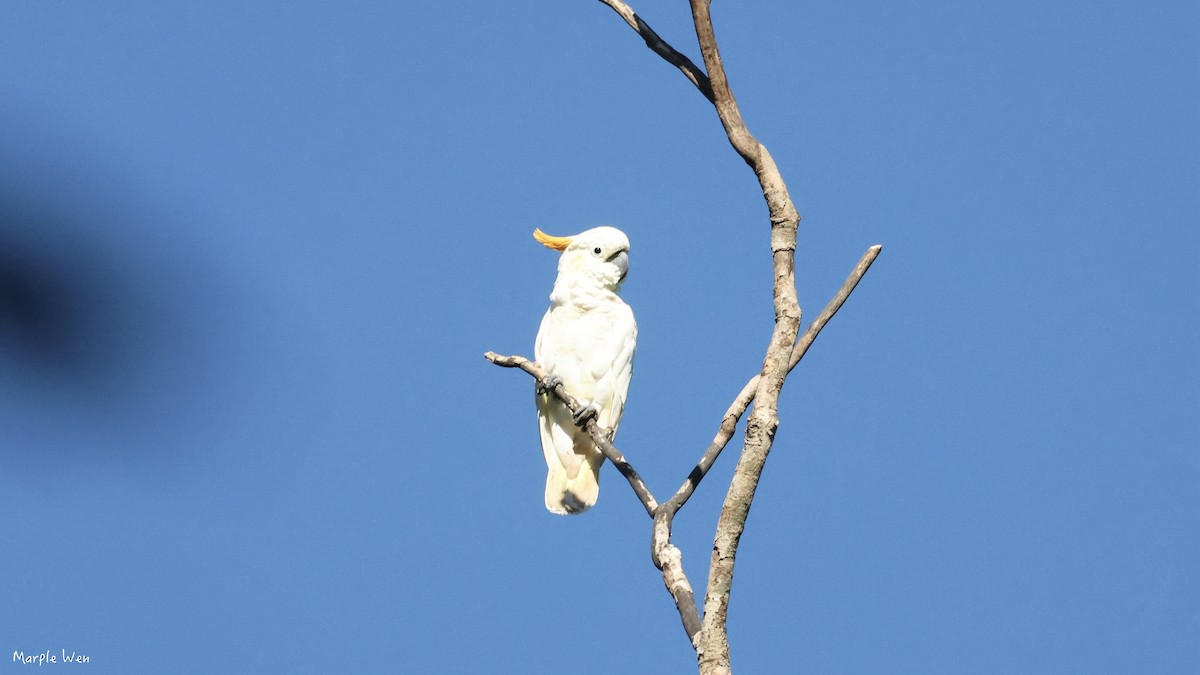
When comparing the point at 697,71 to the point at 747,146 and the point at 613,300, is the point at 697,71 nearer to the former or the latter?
the point at 747,146

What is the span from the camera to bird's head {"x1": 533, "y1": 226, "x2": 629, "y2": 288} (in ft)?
16.4

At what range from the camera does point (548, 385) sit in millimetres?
4426

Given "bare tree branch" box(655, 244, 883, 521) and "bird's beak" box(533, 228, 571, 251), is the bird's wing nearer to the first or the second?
"bird's beak" box(533, 228, 571, 251)

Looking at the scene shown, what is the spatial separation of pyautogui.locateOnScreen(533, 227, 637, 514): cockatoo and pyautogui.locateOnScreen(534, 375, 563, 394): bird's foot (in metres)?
0.05

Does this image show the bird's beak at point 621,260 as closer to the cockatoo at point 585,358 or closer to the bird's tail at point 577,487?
the cockatoo at point 585,358

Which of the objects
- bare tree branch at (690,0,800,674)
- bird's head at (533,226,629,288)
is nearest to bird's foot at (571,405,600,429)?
bird's head at (533,226,629,288)

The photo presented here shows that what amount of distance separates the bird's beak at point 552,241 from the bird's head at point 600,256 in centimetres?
5

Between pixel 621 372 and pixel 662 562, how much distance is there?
5.53 feet

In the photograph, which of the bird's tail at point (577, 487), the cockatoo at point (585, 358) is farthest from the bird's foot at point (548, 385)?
the bird's tail at point (577, 487)

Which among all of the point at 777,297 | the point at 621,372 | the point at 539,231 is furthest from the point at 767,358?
the point at 539,231

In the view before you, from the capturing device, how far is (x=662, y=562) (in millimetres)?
3387

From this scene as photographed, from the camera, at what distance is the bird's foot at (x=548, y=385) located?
174 inches

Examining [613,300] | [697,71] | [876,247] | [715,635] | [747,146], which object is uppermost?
[613,300]

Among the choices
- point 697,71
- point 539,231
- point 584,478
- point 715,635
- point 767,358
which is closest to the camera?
point 715,635
